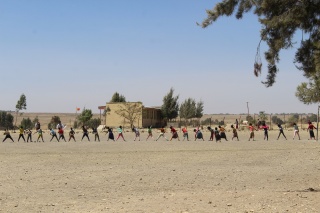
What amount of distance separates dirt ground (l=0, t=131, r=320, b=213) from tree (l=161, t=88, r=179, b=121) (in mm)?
59658

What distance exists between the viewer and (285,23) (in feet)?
35.4

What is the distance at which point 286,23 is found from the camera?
10820mm

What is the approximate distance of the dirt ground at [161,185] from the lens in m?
10.5

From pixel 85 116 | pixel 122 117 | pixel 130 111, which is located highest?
pixel 130 111

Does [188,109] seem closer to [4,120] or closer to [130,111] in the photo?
[130,111]

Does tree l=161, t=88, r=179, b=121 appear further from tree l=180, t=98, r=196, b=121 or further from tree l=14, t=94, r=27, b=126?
tree l=14, t=94, r=27, b=126

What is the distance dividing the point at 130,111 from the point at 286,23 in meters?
61.8

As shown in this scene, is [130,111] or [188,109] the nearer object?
[130,111]

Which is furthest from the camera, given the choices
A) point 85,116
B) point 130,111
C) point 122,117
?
point 85,116

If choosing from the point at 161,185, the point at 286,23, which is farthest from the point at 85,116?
the point at 286,23

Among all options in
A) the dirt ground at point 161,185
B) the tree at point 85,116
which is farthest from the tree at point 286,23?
the tree at point 85,116

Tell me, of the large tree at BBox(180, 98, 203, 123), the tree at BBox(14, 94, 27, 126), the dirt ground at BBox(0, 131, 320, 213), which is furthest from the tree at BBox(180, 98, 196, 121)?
the dirt ground at BBox(0, 131, 320, 213)

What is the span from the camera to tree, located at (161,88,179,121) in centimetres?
8144

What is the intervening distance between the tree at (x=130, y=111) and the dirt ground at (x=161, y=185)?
165ft
